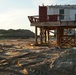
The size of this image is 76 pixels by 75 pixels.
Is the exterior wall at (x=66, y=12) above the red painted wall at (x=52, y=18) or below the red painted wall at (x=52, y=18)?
above

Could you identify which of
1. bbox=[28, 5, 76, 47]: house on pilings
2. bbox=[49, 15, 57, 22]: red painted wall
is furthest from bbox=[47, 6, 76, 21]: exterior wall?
bbox=[49, 15, 57, 22]: red painted wall

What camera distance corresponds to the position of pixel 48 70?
18.6 meters

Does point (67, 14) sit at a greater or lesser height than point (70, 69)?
greater

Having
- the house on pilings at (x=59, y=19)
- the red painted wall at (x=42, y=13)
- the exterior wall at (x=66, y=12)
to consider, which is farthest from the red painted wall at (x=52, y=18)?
the exterior wall at (x=66, y=12)

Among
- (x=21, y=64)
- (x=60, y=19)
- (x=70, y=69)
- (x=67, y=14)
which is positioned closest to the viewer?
(x=70, y=69)

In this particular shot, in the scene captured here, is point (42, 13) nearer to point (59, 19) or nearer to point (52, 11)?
point (52, 11)

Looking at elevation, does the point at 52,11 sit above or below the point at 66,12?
above

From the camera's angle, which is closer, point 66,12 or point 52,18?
point 52,18

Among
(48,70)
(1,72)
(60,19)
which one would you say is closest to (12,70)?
(1,72)

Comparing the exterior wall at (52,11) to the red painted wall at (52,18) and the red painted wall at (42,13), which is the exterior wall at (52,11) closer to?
the red painted wall at (42,13)

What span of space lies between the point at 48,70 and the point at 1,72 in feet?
8.66

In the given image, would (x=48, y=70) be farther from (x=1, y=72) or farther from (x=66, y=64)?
(x=1, y=72)

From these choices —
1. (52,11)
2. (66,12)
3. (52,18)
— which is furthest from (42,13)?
(66,12)

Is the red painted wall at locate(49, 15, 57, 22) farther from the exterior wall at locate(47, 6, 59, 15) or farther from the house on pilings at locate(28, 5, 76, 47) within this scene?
the exterior wall at locate(47, 6, 59, 15)
